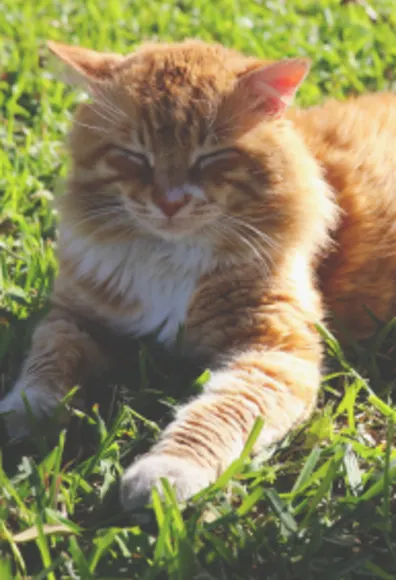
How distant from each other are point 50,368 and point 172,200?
0.75 meters

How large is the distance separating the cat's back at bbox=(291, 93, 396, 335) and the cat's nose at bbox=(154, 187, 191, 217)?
801 millimetres

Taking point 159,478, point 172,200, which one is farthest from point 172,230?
point 159,478

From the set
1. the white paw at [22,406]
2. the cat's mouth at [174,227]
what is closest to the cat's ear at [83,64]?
the cat's mouth at [174,227]

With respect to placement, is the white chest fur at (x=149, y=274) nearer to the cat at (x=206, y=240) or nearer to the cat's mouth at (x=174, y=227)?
the cat at (x=206, y=240)

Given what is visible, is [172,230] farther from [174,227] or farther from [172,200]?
[172,200]

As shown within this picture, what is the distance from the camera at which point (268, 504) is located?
2.37 meters

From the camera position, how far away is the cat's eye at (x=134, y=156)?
2902 mm

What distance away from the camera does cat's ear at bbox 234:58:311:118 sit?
2.85 m

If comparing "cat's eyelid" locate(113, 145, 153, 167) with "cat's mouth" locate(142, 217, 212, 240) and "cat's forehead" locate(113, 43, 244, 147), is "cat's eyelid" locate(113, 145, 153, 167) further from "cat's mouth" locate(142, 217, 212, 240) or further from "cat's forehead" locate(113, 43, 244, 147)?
"cat's mouth" locate(142, 217, 212, 240)

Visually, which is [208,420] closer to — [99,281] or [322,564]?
[322,564]

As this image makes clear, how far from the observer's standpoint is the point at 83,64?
2971 millimetres

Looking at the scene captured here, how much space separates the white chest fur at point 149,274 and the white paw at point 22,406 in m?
0.48

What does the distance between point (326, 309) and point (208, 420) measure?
2.96 ft

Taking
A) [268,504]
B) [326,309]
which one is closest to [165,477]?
[268,504]
